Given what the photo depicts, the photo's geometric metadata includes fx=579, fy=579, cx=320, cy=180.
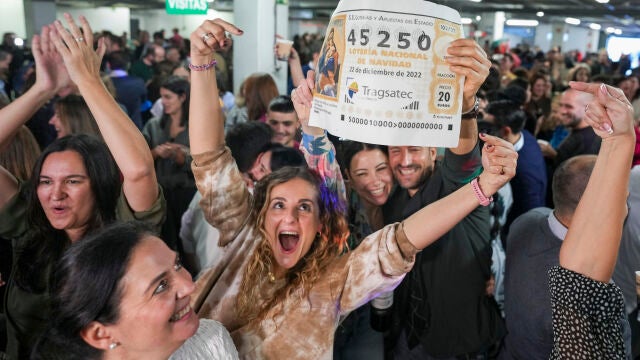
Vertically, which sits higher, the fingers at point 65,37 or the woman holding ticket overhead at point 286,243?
the fingers at point 65,37

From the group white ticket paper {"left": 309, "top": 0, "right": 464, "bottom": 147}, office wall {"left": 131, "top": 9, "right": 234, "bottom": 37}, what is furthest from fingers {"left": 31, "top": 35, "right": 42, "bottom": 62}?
office wall {"left": 131, "top": 9, "right": 234, "bottom": 37}

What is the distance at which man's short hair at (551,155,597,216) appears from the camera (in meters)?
1.94

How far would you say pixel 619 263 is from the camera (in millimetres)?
2416

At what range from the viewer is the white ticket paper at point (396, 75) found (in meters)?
1.21

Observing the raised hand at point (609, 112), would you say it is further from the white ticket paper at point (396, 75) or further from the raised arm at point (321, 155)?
the raised arm at point (321, 155)

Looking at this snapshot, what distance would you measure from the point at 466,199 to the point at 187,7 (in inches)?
217

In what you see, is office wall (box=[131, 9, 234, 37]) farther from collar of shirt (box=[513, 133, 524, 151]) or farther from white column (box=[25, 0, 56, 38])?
collar of shirt (box=[513, 133, 524, 151])

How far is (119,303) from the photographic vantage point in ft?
4.55

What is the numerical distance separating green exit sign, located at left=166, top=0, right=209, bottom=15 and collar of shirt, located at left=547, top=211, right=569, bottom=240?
5140 mm

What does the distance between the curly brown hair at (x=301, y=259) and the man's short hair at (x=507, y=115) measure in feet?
6.12

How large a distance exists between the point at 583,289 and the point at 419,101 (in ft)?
1.76

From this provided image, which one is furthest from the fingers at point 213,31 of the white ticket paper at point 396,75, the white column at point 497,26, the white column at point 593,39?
the white column at point 593,39

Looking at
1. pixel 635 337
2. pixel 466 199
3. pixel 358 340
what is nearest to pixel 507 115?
pixel 635 337

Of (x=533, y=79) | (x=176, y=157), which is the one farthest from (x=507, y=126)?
(x=533, y=79)
